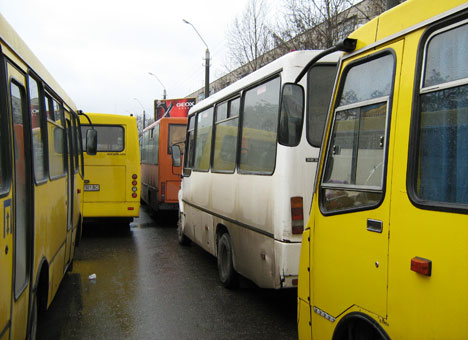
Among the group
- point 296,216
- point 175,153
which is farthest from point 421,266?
point 175,153

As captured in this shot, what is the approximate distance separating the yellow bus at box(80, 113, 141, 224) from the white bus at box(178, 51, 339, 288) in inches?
177

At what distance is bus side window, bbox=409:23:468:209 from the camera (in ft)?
7.73

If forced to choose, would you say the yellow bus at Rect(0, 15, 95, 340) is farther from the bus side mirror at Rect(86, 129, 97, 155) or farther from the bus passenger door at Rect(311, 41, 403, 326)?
the bus side mirror at Rect(86, 129, 97, 155)

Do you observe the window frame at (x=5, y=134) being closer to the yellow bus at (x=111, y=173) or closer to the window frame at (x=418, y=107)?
the window frame at (x=418, y=107)

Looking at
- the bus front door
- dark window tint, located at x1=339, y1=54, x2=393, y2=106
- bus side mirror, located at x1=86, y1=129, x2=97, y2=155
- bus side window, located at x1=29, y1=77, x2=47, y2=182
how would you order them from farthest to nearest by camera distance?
bus side mirror, located at x1=86, y1=129, x2=97, y2=155 < the bus front door < bus side window, located at x1=29, y1=77, x2=47, y2=182 < dark window tint, located at x1=339, y1=54, x2=393, y2=106

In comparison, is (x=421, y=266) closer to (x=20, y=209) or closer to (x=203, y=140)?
(x=20, y=209)

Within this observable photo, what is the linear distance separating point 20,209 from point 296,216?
103 inches

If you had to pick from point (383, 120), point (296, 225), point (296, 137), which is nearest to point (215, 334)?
point (296, 225)

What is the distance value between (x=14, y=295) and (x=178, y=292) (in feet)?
12.5

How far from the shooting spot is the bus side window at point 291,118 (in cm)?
477

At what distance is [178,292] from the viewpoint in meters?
6.64

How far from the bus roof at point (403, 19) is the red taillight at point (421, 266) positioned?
4.24 ft

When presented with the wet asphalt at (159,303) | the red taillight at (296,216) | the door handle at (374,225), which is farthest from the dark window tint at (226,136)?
the door handle at (374,225)

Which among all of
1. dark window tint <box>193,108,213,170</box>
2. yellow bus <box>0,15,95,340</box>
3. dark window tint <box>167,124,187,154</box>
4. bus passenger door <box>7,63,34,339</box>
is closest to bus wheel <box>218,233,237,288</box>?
dark window tint <box>193,108,213,170</box>
